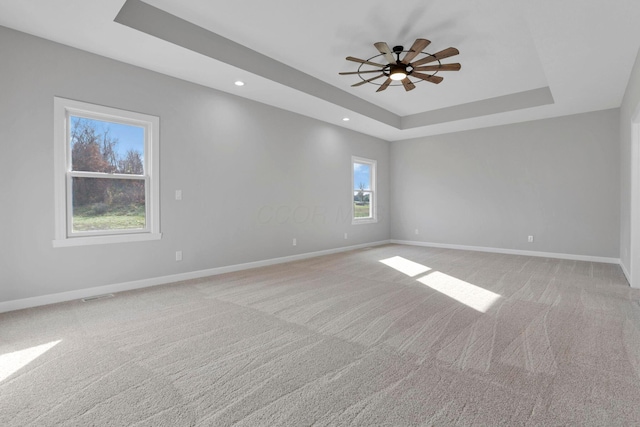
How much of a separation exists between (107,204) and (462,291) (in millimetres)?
4289

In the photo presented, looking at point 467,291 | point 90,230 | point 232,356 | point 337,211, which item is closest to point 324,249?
point 337,211

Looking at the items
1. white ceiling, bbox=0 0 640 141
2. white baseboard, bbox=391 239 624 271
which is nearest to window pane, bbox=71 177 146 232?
white ceiling, bbox=0 0 640 141

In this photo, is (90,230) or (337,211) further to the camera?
(337,211)

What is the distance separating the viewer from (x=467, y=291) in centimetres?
375

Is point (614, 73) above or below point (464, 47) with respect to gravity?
below

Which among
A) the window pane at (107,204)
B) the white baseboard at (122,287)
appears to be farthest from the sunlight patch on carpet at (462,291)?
the window pane at (107,204)

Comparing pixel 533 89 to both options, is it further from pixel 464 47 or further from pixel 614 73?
pixel 464 47

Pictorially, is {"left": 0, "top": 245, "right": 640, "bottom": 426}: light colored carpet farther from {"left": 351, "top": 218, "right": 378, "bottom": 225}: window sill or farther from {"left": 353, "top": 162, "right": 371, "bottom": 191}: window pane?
{"left": 353, "top": 162, "right": 371, "bottom": 191}: window pane

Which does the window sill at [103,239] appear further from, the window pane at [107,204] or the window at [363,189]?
the window at [363,189]

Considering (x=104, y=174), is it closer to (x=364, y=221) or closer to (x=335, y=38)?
(x=335, y=38)

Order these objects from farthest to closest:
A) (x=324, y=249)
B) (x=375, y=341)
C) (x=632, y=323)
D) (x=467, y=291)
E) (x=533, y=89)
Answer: (x=324, y=249)
(x=533, y=89)
(x=467, y=291)
(x=632, y=323)
(x=375, y=341)

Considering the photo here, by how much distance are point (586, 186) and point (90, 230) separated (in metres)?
7.70

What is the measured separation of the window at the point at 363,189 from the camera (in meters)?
7.35

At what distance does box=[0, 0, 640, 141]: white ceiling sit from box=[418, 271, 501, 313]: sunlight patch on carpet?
273 cm
